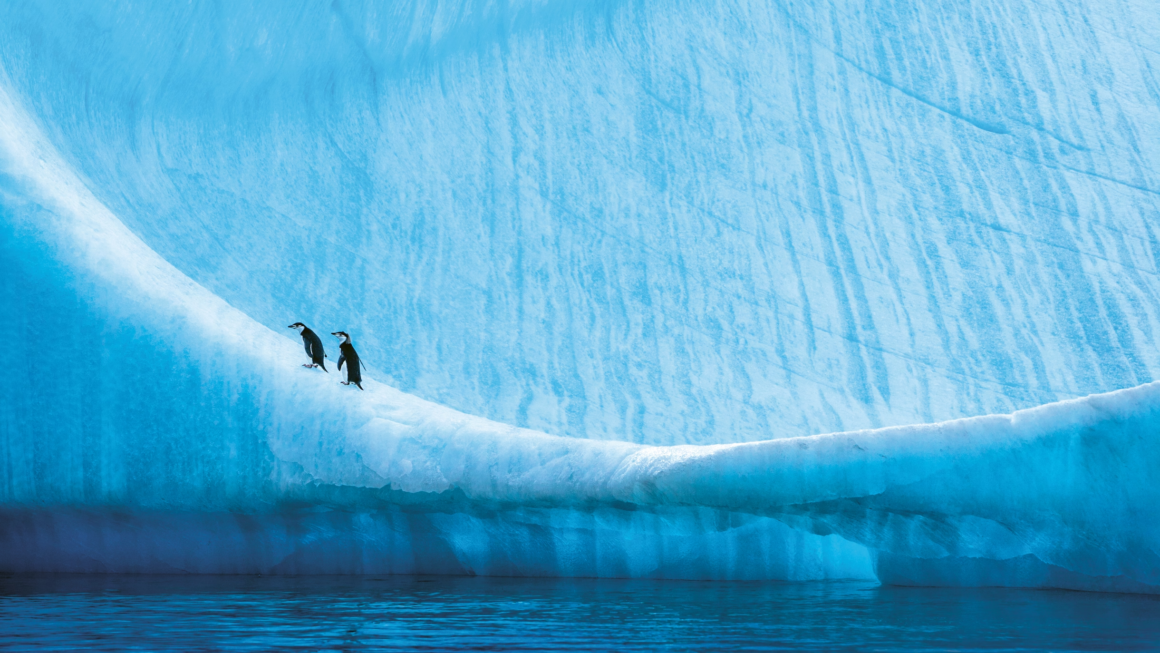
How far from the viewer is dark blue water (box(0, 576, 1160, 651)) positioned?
348 centimetres

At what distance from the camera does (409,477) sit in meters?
5.37

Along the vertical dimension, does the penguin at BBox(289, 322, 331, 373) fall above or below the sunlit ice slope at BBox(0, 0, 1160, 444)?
below

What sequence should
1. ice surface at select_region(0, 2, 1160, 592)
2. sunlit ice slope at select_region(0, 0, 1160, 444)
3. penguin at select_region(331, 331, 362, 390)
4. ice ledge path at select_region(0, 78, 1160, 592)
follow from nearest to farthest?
ice ledge path at select_region(0, 78, 1160, 592)
ice surface at select_region(0, 2, 1160, 592)
penguin at select_region(331, 331, 362, 390)
sunlit ice slope at select_region(0, 0, 1160, 444)

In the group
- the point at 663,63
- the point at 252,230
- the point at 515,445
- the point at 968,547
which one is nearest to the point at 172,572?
the point at 515,445

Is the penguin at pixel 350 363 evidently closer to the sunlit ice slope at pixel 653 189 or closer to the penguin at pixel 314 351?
the penguin at pixel 314 351

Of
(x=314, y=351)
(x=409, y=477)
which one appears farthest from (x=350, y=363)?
(x=409, y=477)

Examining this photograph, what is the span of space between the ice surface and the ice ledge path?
2 cm

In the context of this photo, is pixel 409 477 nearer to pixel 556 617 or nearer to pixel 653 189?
pixel 556 617

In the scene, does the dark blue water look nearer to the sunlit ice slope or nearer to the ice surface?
the ice surface

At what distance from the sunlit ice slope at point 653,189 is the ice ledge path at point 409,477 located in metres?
1.70

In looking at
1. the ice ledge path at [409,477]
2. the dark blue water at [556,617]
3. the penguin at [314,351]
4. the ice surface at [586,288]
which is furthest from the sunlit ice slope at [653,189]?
the dark blue water at [556,617]

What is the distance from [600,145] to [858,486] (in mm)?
5323

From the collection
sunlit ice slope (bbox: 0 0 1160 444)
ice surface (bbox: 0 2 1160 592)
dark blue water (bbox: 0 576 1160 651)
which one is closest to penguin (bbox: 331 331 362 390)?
ice surface (bbox: 0 2 1160 592)

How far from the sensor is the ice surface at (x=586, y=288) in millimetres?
5043
